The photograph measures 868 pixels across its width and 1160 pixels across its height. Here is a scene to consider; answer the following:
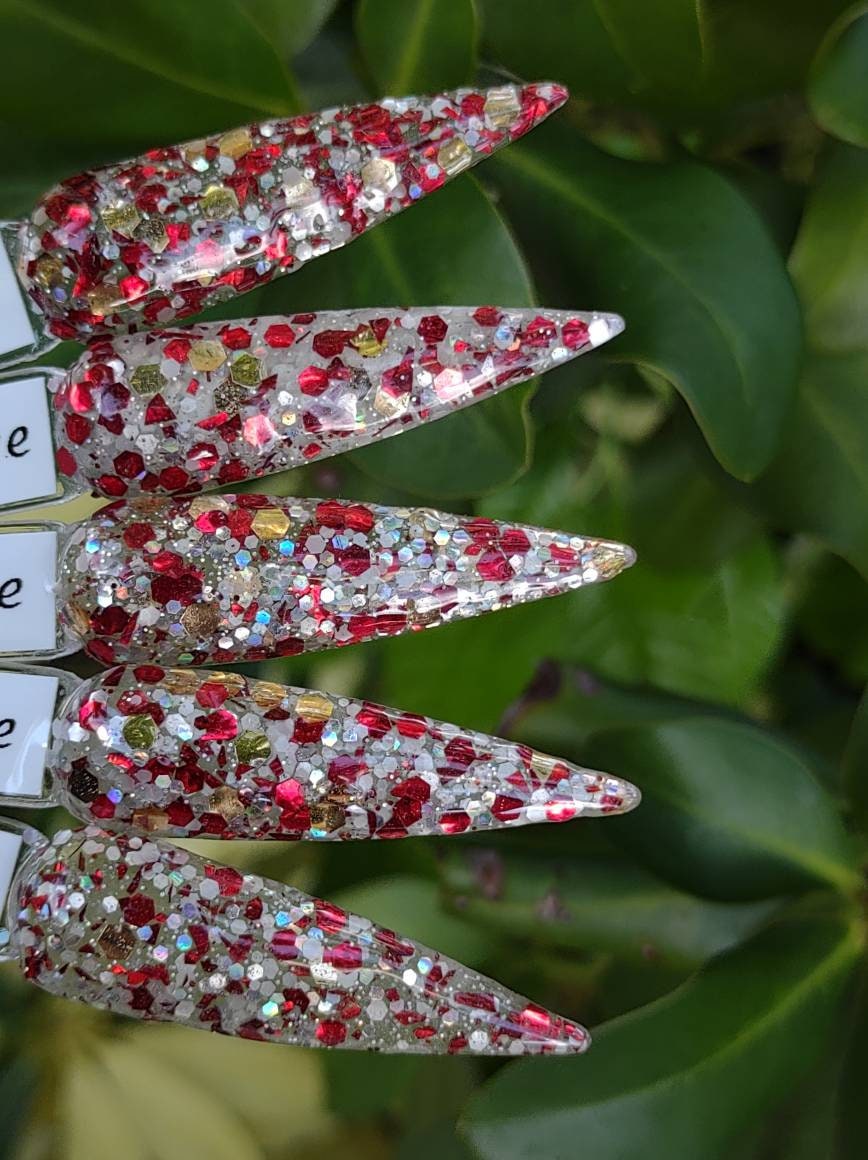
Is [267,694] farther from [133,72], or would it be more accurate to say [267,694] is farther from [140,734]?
[133,72]

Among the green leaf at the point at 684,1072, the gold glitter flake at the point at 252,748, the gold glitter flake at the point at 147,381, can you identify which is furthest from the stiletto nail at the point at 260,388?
the green leaf at the point at 684,1072

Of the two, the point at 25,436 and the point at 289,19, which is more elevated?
the point at 289,19

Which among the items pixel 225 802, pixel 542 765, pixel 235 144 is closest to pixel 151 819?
pixel 225 802

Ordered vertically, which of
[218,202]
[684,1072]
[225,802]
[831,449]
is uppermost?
[218,202]

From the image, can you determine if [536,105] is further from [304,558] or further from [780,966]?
[780,966]

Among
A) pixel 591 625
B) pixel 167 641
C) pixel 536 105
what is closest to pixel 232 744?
pixel 167 641

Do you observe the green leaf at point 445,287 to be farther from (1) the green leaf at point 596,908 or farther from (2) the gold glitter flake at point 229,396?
(1) the green leaf at point 596,908

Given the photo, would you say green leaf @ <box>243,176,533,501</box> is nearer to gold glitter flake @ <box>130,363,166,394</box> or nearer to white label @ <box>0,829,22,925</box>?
gold glitter flake @ <box>130,363,166,394</box>
